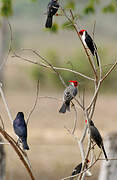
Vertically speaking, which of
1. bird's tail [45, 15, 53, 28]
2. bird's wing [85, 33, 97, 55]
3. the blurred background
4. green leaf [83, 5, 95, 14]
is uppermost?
bird's tail [45, 15, 53, 28]

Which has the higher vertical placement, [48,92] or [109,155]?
[109,155]

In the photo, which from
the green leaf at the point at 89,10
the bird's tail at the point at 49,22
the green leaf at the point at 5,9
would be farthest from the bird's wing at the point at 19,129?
the green leaf at the point at 89,10

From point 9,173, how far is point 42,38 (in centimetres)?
5837

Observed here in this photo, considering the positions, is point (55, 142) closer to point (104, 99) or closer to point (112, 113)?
point (112, 113)

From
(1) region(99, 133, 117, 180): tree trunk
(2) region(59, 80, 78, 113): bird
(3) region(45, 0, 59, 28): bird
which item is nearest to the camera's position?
(3) region(45, 0, 59, 28): bird

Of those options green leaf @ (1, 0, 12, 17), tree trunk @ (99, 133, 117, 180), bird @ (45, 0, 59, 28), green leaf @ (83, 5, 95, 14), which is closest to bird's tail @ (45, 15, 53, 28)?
bird @ (45, 0, 59, 28)

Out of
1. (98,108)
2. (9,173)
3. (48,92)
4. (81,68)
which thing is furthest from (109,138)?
(48,92)

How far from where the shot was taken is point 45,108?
21828mm

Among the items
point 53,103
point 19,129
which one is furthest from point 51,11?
point 53,103

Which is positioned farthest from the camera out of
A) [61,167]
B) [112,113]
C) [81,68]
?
[81,68]

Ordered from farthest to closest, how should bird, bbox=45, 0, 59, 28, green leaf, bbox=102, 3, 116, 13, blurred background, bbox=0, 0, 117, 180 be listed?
1. green leaf, bbox=102, 3, 116, 13
2. blurred background, bbox=0, 0, 117, 180
3. bird, bbox=45, 0, 59, 28

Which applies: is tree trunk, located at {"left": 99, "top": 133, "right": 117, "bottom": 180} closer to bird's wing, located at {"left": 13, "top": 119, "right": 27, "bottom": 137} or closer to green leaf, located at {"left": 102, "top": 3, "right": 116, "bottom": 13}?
green leaf, located at {"left": 102, "top": 3, "right": 116, "bottom": 13}

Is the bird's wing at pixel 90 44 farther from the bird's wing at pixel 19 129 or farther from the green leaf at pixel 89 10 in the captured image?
the green leaf at pixel 89 10

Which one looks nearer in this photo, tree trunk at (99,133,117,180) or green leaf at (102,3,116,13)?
tree trunk at (99,133,117,180)
